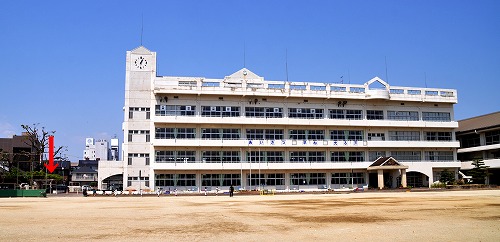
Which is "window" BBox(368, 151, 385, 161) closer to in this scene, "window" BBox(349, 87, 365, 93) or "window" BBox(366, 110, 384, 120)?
"window" BBox(366, 110, 384, 120)

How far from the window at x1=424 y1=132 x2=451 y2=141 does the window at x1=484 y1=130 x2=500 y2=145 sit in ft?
18.3

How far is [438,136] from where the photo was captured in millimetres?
74875

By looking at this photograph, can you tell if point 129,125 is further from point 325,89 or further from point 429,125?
point 429,125

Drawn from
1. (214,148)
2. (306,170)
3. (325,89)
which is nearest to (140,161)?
(214,148)

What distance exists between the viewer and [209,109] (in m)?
67.1

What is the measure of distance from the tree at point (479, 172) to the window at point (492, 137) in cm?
549

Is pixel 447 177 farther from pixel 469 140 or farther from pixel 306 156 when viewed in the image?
pixel 306 156

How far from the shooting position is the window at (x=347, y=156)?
70.9 m

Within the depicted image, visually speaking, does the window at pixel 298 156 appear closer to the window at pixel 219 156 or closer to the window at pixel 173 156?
the window at pixel 219 156

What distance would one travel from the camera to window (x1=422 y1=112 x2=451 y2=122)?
74750mm

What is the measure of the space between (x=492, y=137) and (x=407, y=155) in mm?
13304

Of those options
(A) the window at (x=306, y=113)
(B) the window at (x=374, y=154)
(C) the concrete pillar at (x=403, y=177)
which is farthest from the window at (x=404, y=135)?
(A) the window at (x=306, y=113)

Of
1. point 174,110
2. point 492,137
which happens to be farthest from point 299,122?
point 492,137

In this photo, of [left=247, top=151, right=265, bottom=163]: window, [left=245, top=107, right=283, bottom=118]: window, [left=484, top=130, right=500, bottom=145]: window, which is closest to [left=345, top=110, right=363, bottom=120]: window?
[left=245, top=107, right=283, bottom=118]: window
